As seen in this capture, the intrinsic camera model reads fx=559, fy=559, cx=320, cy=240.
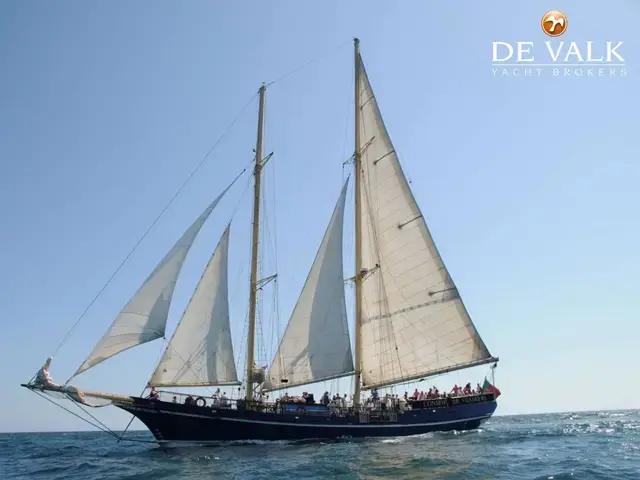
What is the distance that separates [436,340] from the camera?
3731 centimetres

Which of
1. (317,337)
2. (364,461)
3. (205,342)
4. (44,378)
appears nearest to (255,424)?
(205,342)

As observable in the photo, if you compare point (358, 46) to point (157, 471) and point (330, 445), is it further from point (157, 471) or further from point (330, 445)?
point (157, 471)

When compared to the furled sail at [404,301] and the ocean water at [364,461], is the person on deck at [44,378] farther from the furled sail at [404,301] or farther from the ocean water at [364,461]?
the furled sail at [404,301]

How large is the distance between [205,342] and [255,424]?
5469 millimetres

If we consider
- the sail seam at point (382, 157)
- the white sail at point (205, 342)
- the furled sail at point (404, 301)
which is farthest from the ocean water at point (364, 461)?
the sail seam at point (382, 157)

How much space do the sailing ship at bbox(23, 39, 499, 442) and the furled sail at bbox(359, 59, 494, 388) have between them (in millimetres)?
68

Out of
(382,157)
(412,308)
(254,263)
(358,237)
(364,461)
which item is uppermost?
(382,157)

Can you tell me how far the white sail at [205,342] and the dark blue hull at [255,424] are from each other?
1.54 m

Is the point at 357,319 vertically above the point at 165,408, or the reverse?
the point at 357,319

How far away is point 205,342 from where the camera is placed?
32125mm

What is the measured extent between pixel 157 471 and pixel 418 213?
23.6m

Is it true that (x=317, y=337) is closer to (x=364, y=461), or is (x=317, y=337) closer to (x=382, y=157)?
(x=364, y=461)

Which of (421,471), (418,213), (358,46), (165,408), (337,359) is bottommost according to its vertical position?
(421,471)

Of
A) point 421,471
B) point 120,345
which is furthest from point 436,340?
point 120,345
